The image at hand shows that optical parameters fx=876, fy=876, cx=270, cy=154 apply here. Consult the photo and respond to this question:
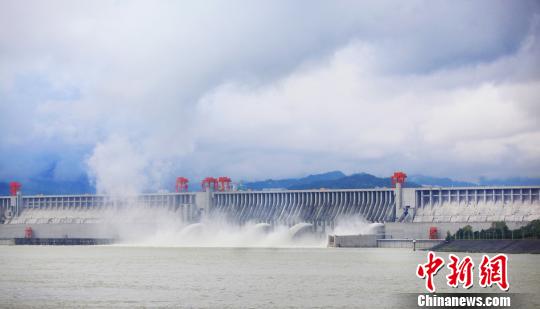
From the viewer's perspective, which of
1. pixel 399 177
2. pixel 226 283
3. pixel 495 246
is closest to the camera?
pixel 226 283

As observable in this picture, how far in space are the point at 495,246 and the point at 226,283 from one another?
70.5m

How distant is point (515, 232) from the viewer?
146 m

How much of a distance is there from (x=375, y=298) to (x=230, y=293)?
12590 millimetres

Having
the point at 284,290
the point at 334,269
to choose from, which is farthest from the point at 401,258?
the point at 284,290

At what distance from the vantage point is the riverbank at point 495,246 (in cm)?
13700

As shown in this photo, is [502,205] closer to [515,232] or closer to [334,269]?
[515,232]

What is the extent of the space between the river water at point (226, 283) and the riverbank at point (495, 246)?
61.7 feet

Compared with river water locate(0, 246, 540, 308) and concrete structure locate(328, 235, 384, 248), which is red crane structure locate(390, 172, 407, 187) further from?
river water locate(0, 246, 540, 308)

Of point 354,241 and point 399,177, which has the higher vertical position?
point 399,177

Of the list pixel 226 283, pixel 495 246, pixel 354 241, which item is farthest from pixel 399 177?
pixel 226 283

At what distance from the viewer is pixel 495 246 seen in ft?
465

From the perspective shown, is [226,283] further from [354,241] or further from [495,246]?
[354,241]

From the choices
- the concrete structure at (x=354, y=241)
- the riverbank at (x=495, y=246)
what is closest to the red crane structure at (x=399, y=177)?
the concrete structure at (x=354, y=241)

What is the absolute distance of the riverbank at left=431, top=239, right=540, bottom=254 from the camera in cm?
13700
